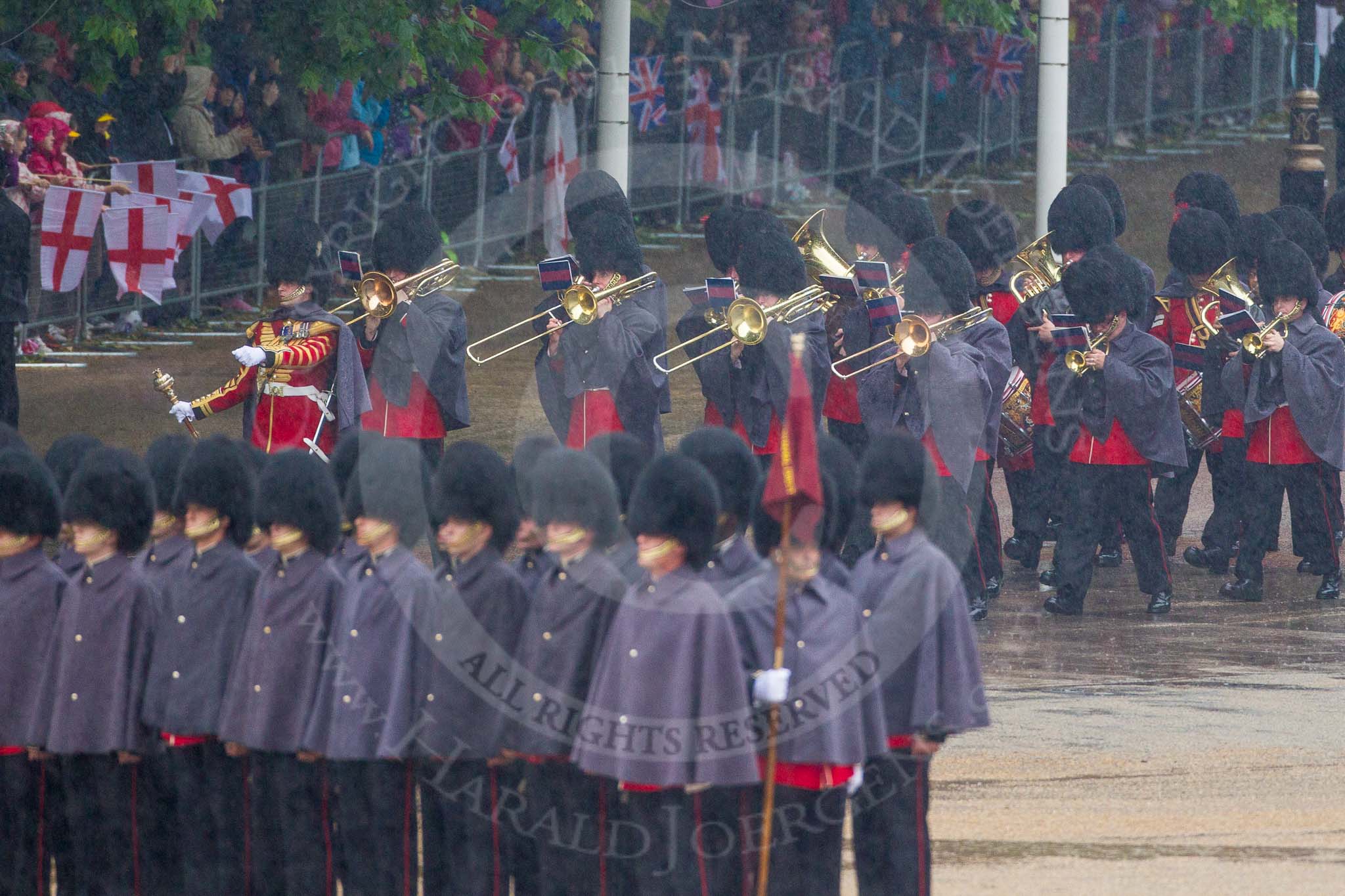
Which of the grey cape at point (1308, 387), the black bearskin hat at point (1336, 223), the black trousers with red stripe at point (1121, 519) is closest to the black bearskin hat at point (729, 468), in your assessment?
the black trousers with red stripe at point (1121, 519)

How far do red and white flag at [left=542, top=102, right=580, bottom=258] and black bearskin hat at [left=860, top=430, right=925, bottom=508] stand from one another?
10.4 m

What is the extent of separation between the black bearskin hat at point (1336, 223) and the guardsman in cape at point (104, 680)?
27.0 feet

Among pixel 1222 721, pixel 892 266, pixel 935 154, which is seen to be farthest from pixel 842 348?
pixel 935 154

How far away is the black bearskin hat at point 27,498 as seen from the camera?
6934 mm

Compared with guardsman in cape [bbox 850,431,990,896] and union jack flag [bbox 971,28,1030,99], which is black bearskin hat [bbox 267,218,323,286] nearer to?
guardsman in cape [bbox 850,431,990,896]

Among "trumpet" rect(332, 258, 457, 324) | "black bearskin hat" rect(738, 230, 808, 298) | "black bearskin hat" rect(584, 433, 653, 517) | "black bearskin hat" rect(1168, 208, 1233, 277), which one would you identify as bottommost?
"black bearskin hat" rect(584, 433, 653, 517)

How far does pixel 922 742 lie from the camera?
648 cm

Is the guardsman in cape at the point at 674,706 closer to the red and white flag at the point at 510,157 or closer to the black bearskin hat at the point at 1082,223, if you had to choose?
the black bearskin hat at the point at 1082,223

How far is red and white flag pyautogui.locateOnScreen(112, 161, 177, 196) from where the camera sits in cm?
1391

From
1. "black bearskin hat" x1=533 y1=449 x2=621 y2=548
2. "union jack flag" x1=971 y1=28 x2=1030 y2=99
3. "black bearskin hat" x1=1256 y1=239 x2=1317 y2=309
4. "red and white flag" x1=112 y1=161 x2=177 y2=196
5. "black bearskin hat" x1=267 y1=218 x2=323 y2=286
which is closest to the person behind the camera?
"black bearskin hat" x1=533 y1=449 x2=621 y2=548

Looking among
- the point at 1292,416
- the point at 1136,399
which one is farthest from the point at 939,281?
the point at 1292,416

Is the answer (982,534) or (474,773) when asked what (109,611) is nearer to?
(474,773)

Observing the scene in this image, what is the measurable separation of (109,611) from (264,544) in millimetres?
536

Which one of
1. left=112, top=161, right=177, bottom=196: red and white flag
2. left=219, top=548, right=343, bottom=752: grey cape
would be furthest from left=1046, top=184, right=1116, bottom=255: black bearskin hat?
left=219, top=548, right=343, bottom=752: grey cape
